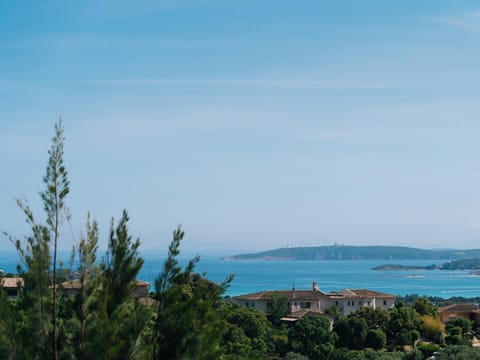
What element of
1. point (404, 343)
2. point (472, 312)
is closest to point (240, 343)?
point (404, 343)

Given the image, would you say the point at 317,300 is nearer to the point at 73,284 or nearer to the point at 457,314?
the point at 457,314

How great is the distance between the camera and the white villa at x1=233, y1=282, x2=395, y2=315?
44.3 meters

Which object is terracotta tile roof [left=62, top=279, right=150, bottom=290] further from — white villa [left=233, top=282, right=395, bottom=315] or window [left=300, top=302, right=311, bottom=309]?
window [left=300, top=302, right=311, bottom=309]

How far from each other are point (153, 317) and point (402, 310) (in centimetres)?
3141

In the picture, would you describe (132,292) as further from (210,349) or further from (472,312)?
(472,312)

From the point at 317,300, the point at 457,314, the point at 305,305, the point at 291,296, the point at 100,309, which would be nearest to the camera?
the point at 100,309

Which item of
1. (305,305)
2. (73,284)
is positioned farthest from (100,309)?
(305,305)

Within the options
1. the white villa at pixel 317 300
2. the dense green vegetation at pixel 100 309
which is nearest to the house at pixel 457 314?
the white villa at pixel 317 300

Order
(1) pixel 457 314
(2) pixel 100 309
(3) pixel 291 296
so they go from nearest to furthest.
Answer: (2) pixel 100 309, (1) pixel 457 314, (3) pixel 291 296

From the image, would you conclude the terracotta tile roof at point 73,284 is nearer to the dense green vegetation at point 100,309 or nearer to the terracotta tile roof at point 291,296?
the dense green vegetation at point 100,309

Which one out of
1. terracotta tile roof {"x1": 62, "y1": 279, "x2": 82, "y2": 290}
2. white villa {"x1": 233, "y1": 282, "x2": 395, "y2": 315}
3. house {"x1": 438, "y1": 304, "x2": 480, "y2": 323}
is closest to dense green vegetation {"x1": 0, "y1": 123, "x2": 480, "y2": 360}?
terracotta tile roof {"x1": 62, "y1": 279, "x2": 82, "y2": 290}

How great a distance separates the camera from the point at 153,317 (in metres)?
8.05

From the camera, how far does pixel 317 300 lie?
45.1 meters

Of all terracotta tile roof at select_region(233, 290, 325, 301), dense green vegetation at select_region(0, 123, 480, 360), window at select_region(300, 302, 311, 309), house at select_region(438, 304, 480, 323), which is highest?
dense green vegetation at select_region(0, 123, 480, 360)
